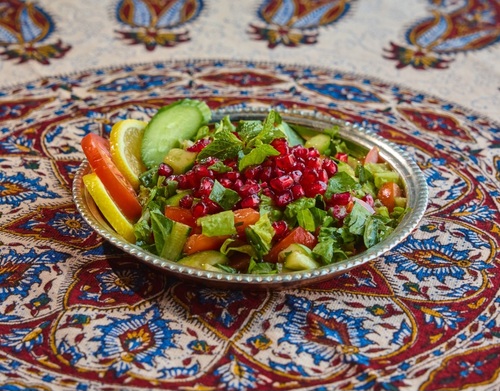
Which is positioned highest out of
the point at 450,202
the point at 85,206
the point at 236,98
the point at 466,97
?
the point at 466,97

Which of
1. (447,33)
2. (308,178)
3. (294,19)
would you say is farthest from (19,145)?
(447,33)

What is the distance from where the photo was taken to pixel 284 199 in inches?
61.7

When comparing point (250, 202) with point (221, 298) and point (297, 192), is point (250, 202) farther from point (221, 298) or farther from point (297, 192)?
point (221, 298)

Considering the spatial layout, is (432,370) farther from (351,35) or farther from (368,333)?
(351,35)

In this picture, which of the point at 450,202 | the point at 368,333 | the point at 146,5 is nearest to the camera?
the point at 368,333

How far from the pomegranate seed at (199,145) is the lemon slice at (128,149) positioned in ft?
0.46

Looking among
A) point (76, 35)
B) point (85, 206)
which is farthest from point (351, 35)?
point (85, 206)

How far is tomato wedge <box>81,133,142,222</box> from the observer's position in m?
1.68

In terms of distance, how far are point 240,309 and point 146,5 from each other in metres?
1.91

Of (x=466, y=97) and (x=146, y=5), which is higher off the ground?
(x=146, y=5)

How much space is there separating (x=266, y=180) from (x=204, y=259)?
0.23m

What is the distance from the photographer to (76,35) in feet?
9.40

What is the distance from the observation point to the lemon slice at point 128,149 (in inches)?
69.1

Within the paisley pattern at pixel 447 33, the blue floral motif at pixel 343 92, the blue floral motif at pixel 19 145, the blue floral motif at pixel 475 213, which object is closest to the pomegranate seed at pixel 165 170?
the blue floral motif at pixel 19 145
